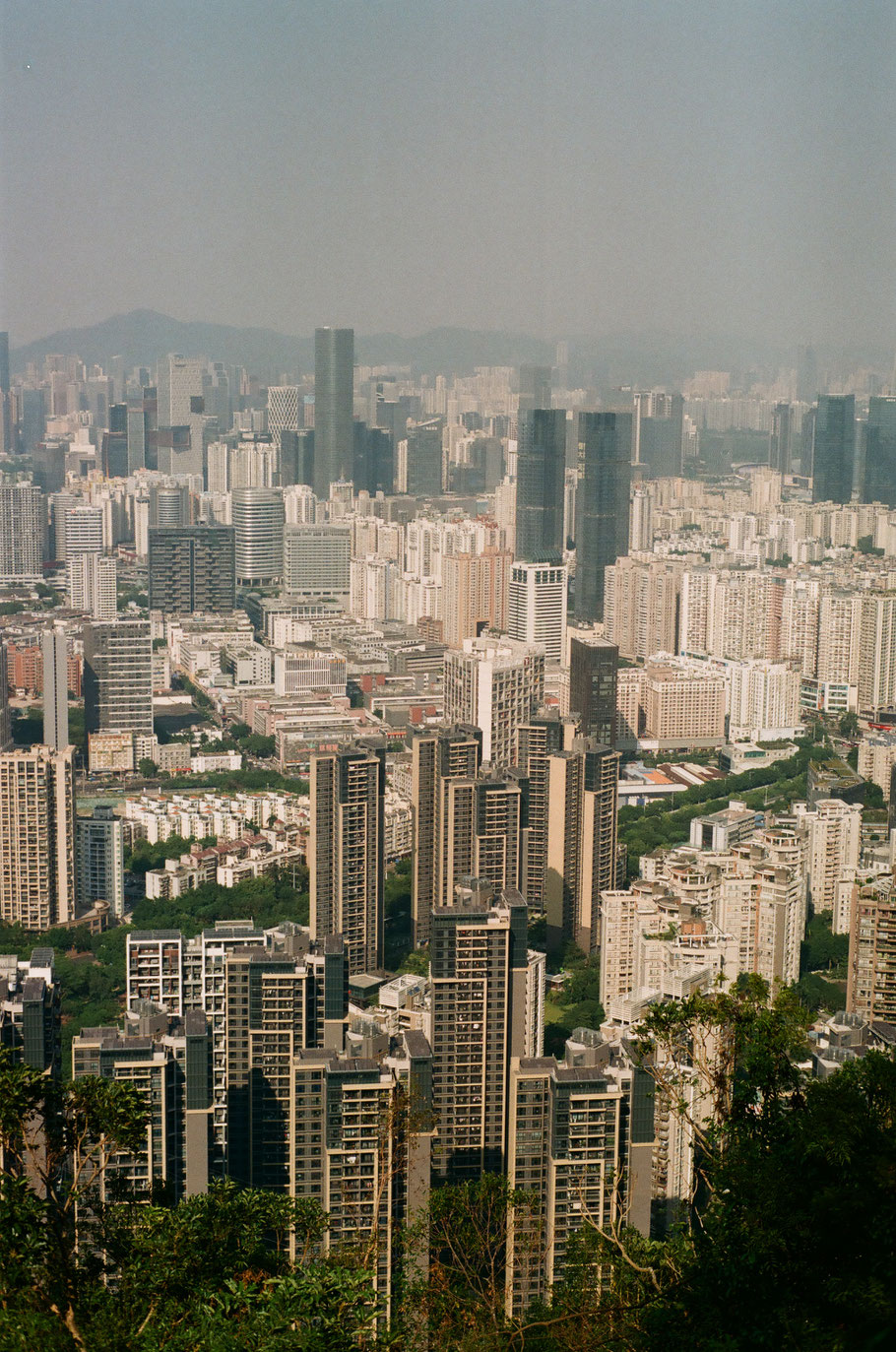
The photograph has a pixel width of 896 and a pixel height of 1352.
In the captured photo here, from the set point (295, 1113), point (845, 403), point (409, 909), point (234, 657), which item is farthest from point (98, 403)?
point (295, 1113)

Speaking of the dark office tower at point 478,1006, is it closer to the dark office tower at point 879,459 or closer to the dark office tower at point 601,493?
the dark office tower at point 879,459

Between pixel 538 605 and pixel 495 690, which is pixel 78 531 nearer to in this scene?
pixel 538 605

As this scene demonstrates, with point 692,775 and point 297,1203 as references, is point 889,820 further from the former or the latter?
point 297,1203

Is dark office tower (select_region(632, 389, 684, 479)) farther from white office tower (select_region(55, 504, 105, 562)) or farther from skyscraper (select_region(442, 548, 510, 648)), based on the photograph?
white office tower (select_region(55, 504, 105, 562))

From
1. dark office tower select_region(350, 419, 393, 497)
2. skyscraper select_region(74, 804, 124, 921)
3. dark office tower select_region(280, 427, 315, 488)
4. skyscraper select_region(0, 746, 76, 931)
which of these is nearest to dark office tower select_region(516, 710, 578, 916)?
skyscraper select_region(74, 804, 124, 921)

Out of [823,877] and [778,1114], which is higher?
[778,1114]

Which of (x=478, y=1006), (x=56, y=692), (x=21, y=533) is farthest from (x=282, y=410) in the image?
(x=478, y=1006)

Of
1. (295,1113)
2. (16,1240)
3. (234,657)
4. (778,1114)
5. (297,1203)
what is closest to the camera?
(16,1240)
